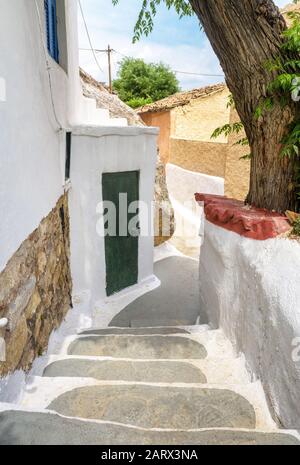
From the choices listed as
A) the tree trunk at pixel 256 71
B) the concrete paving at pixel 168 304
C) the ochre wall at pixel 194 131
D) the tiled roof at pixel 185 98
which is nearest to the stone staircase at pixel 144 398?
the concrete paving at pixel 168 304

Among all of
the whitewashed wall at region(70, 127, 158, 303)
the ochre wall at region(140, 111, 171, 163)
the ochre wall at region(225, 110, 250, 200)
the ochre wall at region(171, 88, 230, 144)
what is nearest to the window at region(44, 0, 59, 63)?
the whitewashed wall at region(70, 127, 158, 303)

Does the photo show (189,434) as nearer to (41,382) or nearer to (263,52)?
(41,382)

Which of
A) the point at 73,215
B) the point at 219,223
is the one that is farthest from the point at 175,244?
the point at 219,223

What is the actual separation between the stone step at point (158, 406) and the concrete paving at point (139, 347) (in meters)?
1.16

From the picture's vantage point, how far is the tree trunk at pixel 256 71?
358cm

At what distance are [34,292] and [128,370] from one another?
1.17 m

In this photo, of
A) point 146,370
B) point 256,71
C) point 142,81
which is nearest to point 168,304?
point 146,370

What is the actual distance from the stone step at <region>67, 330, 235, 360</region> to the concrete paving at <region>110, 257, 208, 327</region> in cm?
125

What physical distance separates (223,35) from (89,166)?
3.22 metres

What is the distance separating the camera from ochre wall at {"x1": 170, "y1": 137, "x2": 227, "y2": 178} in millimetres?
13041

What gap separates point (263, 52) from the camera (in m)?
3.61

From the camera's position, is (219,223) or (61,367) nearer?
(61,367)

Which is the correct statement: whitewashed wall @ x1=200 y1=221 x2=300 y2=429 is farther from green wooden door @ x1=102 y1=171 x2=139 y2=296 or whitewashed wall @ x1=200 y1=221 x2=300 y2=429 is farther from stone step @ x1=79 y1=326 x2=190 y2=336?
green wooden door @ x1=102 y1=171 x2=139 y2=296

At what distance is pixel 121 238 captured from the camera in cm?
741
